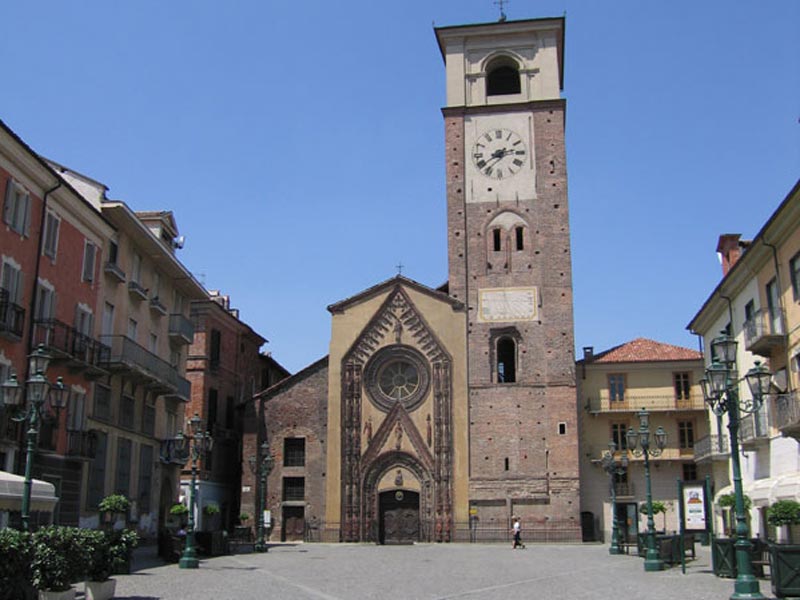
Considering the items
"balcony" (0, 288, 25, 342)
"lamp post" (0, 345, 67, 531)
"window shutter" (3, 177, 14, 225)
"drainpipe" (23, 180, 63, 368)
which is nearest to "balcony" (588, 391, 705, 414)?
"drainpipe" (23, 180, 63, 368)

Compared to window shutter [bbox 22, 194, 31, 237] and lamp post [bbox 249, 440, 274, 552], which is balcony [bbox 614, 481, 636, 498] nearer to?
lamp post [bbox 249, 440, 274, 552]

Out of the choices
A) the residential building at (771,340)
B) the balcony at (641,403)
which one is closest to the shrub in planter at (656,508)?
the balcony at (641,403)

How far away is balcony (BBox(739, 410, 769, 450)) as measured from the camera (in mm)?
29237

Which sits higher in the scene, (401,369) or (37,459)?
(401,369)

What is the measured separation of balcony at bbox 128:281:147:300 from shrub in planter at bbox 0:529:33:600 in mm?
20348

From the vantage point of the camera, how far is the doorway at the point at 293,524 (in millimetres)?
47094

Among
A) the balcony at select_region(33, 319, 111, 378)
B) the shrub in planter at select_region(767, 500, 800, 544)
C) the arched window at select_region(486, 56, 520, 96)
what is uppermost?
the arched window at select_region(486, 56, 520, 96)

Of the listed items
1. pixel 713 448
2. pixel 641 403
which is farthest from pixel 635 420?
pixel 713 448

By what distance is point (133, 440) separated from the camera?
1316 inches

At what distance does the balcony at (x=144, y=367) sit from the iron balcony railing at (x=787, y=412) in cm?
2091

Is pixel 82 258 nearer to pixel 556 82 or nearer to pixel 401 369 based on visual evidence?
pixel 401 369

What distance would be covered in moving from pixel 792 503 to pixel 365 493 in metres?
27.2

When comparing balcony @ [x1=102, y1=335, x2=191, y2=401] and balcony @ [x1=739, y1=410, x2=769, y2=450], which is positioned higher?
balcony @ [x1=102, y1=335, x2=191, y2=401]

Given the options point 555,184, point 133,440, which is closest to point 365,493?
point 133,440
